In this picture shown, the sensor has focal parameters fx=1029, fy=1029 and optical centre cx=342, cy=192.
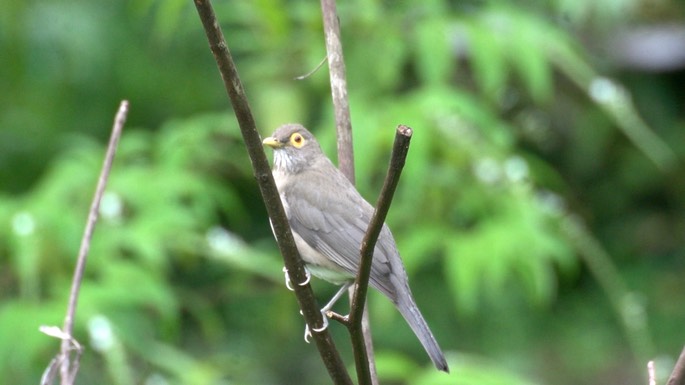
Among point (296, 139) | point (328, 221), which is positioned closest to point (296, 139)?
point (296, 139)

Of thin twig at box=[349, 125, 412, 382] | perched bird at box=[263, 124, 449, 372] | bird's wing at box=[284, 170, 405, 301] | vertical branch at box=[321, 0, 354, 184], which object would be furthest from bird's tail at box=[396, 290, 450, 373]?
thin twig at box=[349, 125, 412, 382]

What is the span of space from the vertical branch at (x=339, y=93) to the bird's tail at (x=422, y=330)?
452 millimetres

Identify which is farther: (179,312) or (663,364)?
(179,312)

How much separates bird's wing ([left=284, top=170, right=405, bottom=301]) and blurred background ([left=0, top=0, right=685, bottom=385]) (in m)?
0.59

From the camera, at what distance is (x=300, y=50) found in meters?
5.26

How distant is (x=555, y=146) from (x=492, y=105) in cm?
92

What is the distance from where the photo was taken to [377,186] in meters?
4.88

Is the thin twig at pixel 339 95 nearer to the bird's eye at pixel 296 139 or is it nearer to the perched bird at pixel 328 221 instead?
the perched bird at pixel 328 221

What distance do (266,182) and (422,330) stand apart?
1059 millimetres

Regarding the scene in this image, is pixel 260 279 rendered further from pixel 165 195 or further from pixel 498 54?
pixel 498 54

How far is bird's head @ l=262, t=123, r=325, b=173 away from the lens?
12.5 ft

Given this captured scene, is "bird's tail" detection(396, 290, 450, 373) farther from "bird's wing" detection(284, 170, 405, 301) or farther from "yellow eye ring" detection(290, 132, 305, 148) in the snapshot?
"yellow eye ring" detection(290, 132, 305, 148)

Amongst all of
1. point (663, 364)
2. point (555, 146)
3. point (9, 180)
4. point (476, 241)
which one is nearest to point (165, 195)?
point (476, 241)

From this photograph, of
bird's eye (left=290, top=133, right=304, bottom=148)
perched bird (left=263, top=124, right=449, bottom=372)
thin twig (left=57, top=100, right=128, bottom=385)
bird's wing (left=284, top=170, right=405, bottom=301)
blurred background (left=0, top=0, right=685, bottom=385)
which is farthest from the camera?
blurred background (left=0, top=0, right=685, bottom=385)
